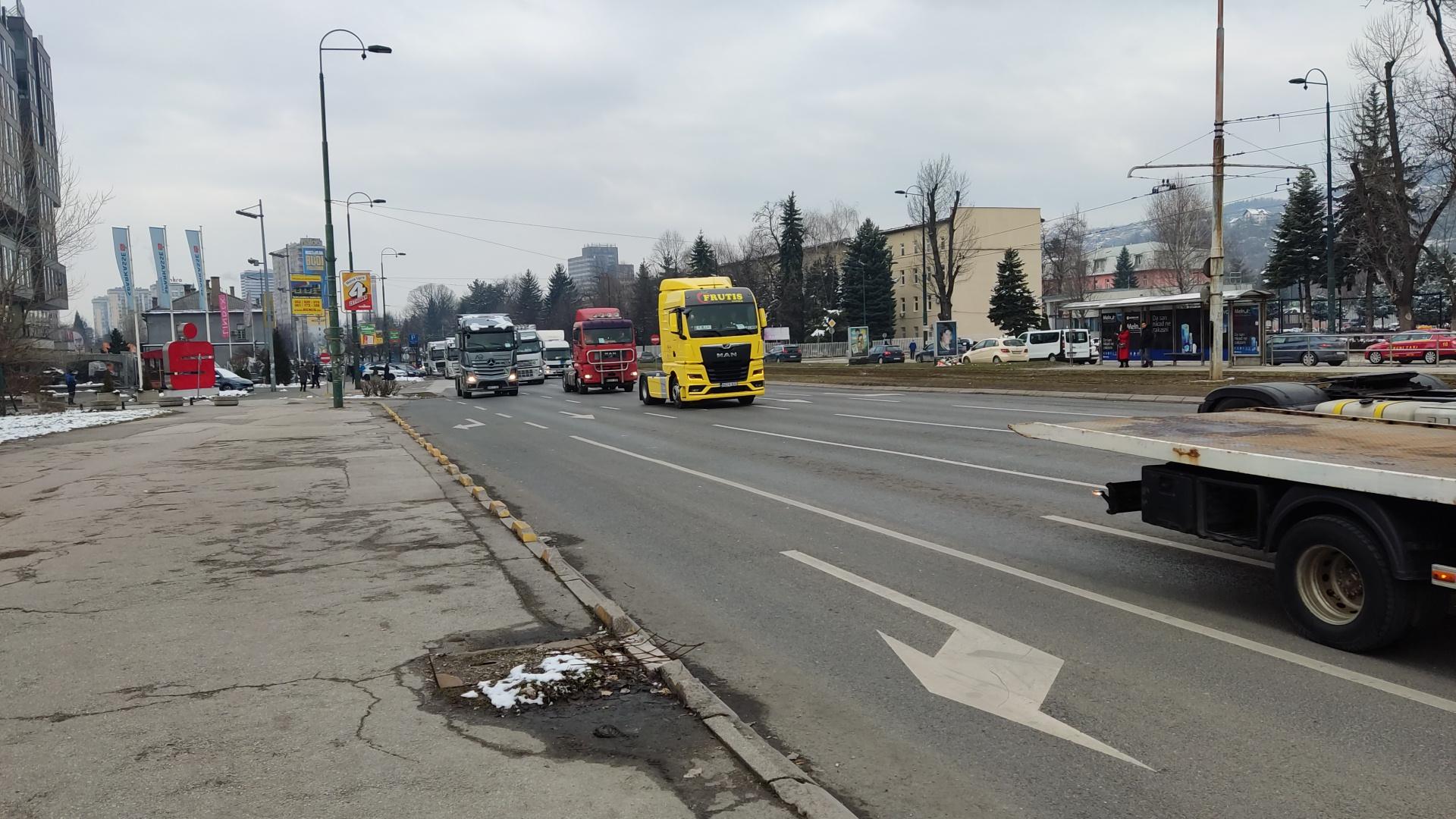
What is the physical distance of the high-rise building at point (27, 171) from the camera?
32.2 m

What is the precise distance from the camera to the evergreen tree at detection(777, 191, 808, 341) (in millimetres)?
94750

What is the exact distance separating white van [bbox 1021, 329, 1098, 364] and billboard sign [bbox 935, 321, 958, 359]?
7.86 metres

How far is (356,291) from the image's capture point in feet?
147

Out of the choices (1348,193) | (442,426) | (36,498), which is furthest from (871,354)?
(36,498)

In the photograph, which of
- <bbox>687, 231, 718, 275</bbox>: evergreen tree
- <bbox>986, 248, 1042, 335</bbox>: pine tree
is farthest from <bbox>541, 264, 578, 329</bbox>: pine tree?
<bbox>986, 248, 1042, 335</bbox>: pine tree

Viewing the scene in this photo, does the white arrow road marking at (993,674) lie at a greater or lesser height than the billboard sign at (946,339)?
lesser

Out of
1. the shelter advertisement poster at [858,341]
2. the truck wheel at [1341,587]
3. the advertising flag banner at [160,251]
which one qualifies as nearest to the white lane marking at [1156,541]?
the truck wheel at [1341,587]

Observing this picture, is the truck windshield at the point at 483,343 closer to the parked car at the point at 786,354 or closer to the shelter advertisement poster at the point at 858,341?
the shelter advertisement poster at the point at 858,341

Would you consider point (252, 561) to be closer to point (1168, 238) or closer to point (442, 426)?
point (442, 426)

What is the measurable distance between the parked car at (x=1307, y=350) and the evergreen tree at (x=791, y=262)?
59.1 meters

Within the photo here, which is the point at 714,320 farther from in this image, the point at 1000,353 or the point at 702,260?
the point at 702,260

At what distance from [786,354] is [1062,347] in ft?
105

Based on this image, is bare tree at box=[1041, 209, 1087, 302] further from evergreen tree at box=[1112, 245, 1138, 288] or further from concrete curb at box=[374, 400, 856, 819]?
concrete curb at box=[374, 400, 856, 819]

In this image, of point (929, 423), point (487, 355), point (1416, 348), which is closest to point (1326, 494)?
point (929, 423)
